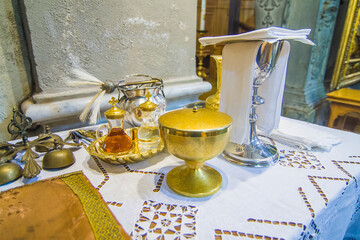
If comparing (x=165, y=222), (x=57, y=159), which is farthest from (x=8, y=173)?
(x=165, y=222)

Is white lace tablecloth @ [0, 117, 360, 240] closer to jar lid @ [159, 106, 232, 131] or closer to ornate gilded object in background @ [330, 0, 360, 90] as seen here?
jar lid @ [159, 106, 232, 131]

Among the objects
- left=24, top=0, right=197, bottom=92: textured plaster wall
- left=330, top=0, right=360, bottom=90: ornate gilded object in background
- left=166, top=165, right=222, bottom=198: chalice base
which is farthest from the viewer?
left=330, top=0, right=360, bottom=90: ornate gilded object in background

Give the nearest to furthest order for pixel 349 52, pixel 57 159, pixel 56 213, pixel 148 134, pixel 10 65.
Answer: pixel 56 213, pixel 57 159, pixel 148 134, pixel 10 65, pixel 349 52

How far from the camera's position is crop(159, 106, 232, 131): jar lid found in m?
0.37

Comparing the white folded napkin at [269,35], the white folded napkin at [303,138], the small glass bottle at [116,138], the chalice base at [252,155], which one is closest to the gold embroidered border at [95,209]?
the small glass bottle at [116,138]

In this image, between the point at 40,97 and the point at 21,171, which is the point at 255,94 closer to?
the point at 21,171

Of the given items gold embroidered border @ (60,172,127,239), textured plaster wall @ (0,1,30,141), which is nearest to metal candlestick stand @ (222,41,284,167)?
gold embroidered border @ (60,172,127,239)

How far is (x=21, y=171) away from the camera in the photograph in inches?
18.7

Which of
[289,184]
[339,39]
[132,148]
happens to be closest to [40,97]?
[132,148]

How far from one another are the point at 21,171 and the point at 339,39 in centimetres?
238

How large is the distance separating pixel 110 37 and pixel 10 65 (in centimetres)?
36

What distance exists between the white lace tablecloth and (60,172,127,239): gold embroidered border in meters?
0.03

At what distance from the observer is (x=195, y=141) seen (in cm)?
37

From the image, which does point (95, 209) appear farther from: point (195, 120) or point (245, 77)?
point (245, 77)
